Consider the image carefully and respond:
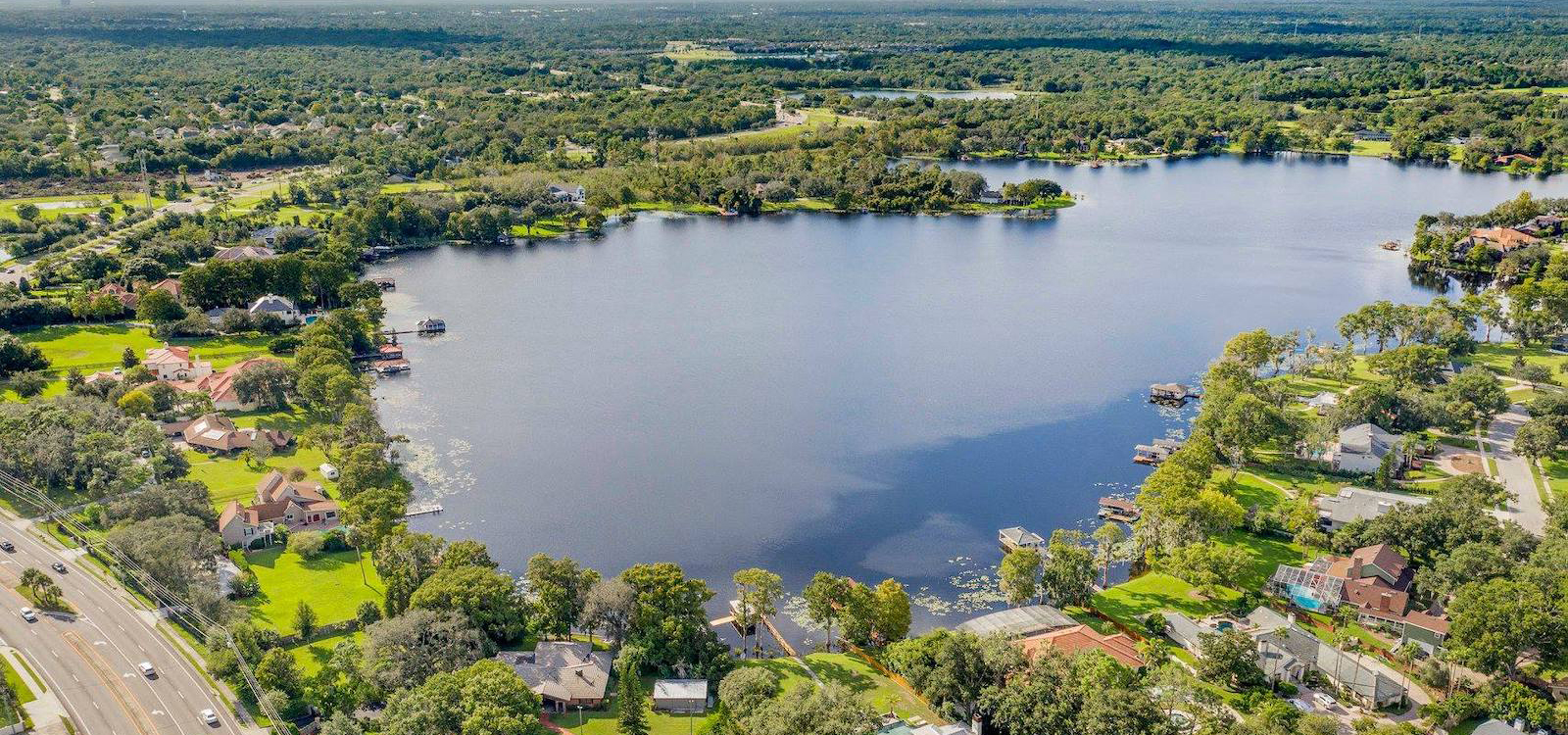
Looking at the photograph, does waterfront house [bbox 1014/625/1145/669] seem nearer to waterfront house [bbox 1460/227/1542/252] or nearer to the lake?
the lake

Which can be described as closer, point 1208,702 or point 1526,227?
point 1208,702

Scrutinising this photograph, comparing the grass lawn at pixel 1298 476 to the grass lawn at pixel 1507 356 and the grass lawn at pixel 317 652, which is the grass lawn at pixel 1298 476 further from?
the grass lawn at pixel 317 652

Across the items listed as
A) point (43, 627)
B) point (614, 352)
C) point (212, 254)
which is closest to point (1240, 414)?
point (614, 352)

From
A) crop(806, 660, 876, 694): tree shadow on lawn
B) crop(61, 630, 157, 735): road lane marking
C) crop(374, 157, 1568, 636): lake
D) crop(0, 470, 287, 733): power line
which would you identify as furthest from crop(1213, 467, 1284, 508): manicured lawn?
crop(61, 630, 157, 735): road lane marking

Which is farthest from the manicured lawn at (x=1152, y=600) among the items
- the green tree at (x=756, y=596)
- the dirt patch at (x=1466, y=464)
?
the dirt patch at (x=1466, y=464)

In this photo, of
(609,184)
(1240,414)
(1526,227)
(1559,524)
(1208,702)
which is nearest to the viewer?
(1208,702)

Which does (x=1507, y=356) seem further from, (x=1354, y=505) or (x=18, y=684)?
(x=18, y=684)

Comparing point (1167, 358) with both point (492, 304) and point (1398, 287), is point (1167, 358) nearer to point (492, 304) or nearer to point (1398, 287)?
point (1398, 287)
